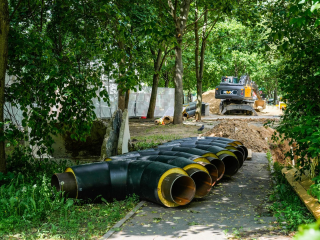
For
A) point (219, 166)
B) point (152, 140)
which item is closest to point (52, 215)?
point (219, 166)

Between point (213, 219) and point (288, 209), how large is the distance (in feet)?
3.89

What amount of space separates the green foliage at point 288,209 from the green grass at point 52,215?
2429 mm

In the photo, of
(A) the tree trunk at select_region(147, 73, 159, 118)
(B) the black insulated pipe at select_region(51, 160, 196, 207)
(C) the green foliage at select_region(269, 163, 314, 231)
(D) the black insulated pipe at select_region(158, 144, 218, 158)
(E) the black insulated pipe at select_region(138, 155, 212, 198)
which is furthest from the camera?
(A) the tree trunk at select_region(147, 73, 159, 118)

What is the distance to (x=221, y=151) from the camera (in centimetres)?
836

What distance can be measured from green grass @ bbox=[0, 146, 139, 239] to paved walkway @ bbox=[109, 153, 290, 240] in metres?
0.38

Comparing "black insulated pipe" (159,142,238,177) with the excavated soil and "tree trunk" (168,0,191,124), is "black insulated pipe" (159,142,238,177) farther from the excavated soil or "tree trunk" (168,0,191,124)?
"tree trunk" (168,0,191,124)

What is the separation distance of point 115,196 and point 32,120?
7.97 ft

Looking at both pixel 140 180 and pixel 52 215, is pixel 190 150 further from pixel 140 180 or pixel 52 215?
pixel 52 215

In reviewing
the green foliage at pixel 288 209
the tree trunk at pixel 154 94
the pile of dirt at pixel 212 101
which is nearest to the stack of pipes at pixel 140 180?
the green foliage at pixel 288 209

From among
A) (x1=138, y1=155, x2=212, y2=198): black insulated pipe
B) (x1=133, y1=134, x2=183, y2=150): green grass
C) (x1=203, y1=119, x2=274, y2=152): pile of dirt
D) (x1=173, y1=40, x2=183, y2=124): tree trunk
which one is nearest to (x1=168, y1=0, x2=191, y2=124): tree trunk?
(x1=173, y1=40, x2=183, y2=124): tree trunk

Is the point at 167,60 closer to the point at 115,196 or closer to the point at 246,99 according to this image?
the point at 246,99

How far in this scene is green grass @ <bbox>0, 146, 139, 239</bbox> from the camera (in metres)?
4.65

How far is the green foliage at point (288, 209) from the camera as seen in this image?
16.0 ft

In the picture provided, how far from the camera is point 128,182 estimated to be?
252 inches
